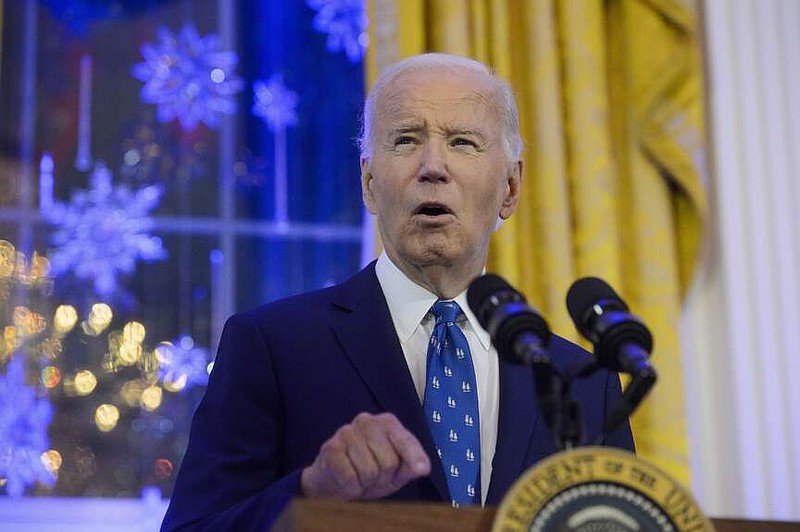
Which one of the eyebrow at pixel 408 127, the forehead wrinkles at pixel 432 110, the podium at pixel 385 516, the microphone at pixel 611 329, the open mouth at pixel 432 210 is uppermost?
the forehead wrinkles at pixel 432 110

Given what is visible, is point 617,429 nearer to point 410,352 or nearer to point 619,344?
point 410,352

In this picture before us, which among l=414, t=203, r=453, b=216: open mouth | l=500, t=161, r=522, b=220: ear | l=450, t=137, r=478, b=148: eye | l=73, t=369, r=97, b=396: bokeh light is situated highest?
l=450, t=137, r=478, b=148: eye

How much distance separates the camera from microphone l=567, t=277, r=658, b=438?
1379 millimetres

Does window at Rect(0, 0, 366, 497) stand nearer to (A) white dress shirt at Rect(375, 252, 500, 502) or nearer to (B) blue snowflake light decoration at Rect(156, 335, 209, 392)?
(B) blue snowflake light decoration at Rect(156, 335, 209, 392)

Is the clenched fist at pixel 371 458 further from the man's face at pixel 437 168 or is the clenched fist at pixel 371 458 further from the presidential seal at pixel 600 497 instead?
the man's face at pixel 437 168

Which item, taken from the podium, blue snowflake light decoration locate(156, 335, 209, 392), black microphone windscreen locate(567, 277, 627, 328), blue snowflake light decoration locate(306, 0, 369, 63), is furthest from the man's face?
blue snowflake light decoration locate(306, 0, 369, 63)

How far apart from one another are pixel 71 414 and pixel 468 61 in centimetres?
146

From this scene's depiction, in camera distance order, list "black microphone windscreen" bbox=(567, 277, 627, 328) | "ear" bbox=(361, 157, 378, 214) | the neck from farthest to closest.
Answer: "ear" bbox=(361, 157, 378, 214), the neck, "black microphone windscreen" bbox=(567, 277, 627, 328)

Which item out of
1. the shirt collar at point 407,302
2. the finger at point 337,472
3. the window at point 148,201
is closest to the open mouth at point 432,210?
the shirt collar at point 407,302

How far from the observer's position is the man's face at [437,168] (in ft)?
6.63

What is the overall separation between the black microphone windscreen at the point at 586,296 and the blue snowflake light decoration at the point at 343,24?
2104mm

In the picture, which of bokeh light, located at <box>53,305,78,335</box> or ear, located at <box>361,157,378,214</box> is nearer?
ear, located at <box>361,157,378,214</box>

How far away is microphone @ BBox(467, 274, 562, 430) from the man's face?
59cm

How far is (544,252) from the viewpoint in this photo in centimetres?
321
